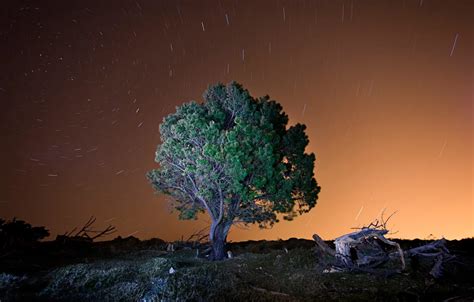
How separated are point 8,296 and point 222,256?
10.8 metres

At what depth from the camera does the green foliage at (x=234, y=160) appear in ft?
58.3

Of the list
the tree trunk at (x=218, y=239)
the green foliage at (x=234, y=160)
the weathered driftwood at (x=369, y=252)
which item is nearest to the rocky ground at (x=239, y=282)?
the weathered driftwood at (x=369, y=252)

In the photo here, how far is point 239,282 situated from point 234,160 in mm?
6480

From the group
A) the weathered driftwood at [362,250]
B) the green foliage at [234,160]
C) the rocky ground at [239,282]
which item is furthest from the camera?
the green foliage at [234,160]

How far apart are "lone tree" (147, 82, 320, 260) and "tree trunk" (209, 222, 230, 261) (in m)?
0.05

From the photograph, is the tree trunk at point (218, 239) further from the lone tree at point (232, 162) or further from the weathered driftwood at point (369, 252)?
the weathered driftwood at point (369, 252)

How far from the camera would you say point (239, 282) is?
40.3 feet

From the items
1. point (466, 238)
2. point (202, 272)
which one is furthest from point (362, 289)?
point (466, 238)

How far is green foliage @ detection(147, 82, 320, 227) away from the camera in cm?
1778

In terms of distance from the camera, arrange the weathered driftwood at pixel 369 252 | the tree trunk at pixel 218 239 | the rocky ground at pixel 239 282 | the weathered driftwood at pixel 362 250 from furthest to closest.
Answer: the tree trunk at pixel 218 239 → the weathered driftwood at pixel 362 250 → the weathered driftwood at pixel 369 252 → the rocky ground at pixel 239 282

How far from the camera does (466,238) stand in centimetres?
2405

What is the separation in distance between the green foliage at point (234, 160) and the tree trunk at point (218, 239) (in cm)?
44

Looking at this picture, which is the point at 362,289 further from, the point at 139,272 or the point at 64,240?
the point at 64,240

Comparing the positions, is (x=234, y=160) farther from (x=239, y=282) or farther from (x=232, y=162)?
(x=239, y=282)
